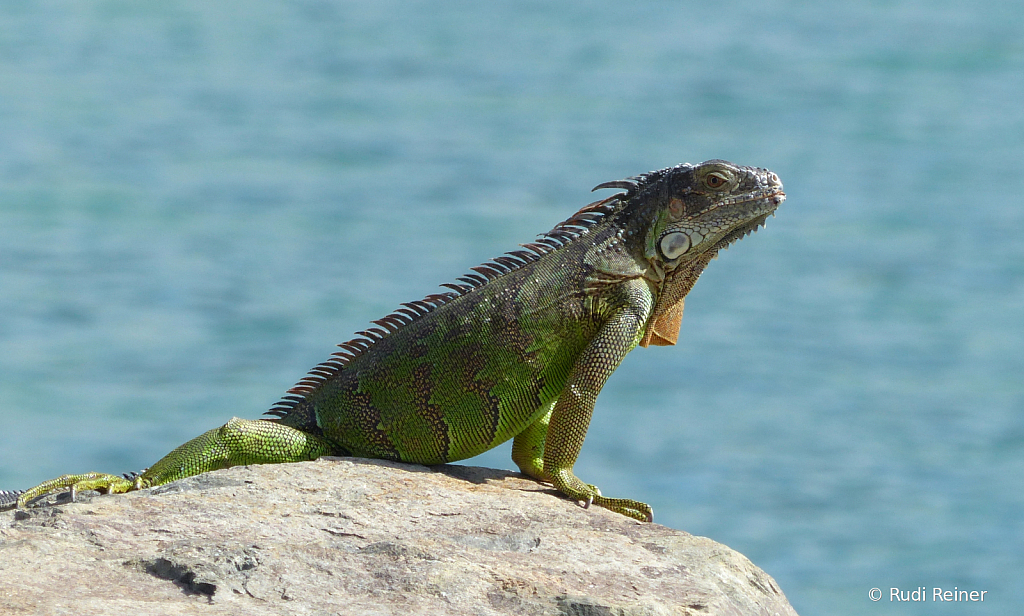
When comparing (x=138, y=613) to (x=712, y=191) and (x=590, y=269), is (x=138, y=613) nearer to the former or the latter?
(x=590, y=269)

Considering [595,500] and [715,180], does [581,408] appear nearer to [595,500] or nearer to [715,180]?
[595,500]

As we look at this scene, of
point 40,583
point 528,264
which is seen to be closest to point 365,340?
point 528,264

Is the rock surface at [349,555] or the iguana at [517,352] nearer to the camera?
the rock surface at [349,555]

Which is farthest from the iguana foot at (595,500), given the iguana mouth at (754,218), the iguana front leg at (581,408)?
the iguana mouth at (754,218)

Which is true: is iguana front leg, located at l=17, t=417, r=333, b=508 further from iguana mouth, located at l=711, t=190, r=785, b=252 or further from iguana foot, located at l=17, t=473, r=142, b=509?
iguana mouth, located at l=711, t=190, r=785, b=252

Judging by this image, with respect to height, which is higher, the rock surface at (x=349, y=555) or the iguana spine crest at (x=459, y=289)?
the iguana spine crest at (x=459, y=289)

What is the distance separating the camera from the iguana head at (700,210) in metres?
6.57

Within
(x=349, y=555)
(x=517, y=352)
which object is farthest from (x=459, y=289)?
(x=349, y=555)

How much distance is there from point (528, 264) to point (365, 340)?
0.95m

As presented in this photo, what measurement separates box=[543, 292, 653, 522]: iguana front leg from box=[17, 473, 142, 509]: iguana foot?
2.07 metres

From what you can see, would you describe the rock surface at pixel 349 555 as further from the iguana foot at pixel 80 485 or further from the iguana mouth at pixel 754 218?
the iguana mouth at pixel 754 218

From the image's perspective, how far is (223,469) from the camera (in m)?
6.23

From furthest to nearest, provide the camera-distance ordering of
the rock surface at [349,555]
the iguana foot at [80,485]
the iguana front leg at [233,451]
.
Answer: the iguana front leg at [233,451]
the iguana foot at [80,485]
the rock surface at [349,555]

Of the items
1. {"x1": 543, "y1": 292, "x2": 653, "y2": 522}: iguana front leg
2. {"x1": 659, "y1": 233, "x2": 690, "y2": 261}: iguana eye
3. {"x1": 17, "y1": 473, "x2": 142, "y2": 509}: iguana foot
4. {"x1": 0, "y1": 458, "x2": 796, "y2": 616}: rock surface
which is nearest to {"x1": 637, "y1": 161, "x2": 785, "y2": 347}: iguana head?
{"x1": 659, "y1": 233, "x2": 690, "y2": 261}: iguana eye
